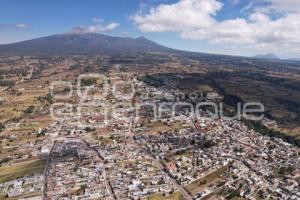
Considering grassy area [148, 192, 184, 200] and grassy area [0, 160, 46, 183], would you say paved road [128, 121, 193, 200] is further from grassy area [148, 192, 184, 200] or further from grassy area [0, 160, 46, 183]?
grassy area [0, 160, 46, 183]

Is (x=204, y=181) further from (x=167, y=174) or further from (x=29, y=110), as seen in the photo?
(x=29, y=110)

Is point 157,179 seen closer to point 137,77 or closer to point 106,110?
point 106,110

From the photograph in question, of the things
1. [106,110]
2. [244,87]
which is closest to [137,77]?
[244,87]

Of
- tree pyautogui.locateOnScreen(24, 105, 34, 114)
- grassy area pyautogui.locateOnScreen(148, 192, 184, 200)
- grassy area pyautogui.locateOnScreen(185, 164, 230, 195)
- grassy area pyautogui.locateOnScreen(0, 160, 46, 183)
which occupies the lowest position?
grassy area pyautogui.locateOnScreen(0, 160, 46, 183)

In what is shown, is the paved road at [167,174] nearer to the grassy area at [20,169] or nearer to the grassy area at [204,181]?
the grassy area at [204,181]

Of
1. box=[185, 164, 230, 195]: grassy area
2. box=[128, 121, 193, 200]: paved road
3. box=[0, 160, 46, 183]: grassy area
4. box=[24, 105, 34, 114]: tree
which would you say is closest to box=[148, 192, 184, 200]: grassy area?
box=[128, 121, 193, 200]: paved road

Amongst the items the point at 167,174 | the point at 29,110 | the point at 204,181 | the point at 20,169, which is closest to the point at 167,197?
the point at 167,174

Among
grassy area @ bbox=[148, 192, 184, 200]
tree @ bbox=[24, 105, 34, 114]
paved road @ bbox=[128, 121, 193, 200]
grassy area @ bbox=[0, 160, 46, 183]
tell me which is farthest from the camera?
tree @ bbox=[24, 105, 34, 114]
